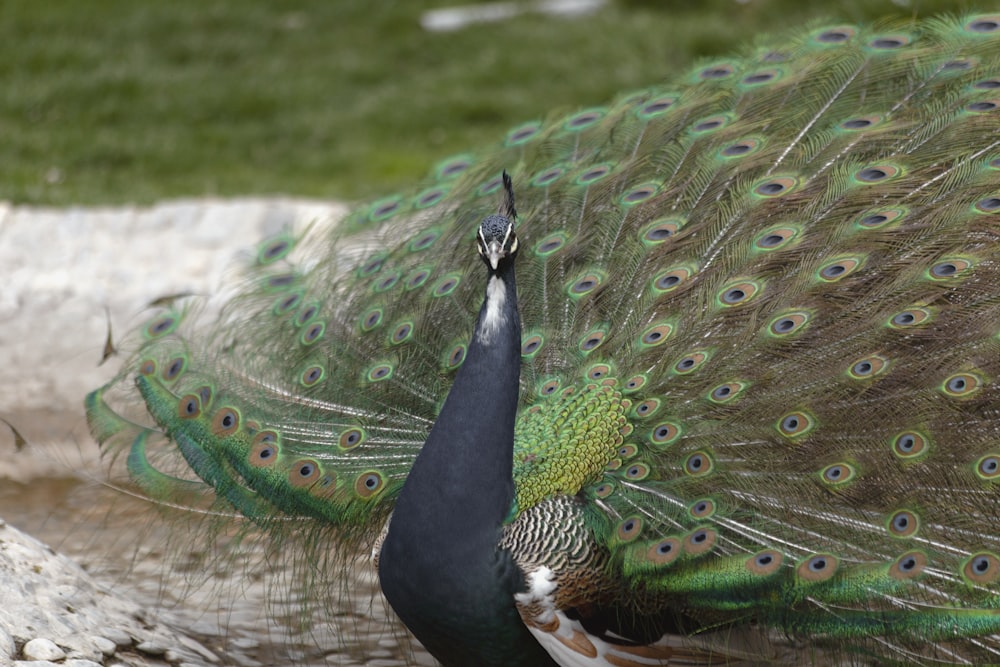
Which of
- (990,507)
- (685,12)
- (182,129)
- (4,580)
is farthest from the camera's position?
(685,12)

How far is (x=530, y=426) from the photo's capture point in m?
3.59

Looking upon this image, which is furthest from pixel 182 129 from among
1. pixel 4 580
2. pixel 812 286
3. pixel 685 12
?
pixel 812 286

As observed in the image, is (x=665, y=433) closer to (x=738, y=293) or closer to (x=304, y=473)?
(x=738, y=293)

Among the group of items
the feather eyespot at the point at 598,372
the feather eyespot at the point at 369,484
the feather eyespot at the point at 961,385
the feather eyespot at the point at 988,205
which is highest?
the feather eyespot at the point at 988,205

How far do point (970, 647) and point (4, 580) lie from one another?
2541 millimetres

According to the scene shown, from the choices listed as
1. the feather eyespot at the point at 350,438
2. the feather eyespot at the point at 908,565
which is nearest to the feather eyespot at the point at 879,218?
the feather eyespot at the point at 908,565

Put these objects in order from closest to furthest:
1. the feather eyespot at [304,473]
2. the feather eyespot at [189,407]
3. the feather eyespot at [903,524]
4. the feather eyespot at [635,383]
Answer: the feather eyespot at [903,524] → the feather eyespot at [635,383] → the feather eyespot at [304,473] → the feather eyespot at [189,407]

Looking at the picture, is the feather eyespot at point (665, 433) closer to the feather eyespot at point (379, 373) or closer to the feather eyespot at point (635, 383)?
the feather eyespot at point (635, 383)

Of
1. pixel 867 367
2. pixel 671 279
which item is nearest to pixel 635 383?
pixel 671 279

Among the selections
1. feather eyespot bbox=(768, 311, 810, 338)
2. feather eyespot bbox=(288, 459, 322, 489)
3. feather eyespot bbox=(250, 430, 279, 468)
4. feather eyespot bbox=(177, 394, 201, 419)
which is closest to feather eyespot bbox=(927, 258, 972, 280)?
feather eyespot bbox=(768, 311, 810, 338)

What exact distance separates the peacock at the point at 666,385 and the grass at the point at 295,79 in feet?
12.9

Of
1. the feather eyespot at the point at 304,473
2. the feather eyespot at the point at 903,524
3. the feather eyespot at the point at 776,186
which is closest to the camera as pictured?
the feather eyespot at the point at 903,524

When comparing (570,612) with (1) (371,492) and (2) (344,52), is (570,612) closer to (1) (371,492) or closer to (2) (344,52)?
(1) (371,492)

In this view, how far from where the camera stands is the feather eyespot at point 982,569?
3039mm
